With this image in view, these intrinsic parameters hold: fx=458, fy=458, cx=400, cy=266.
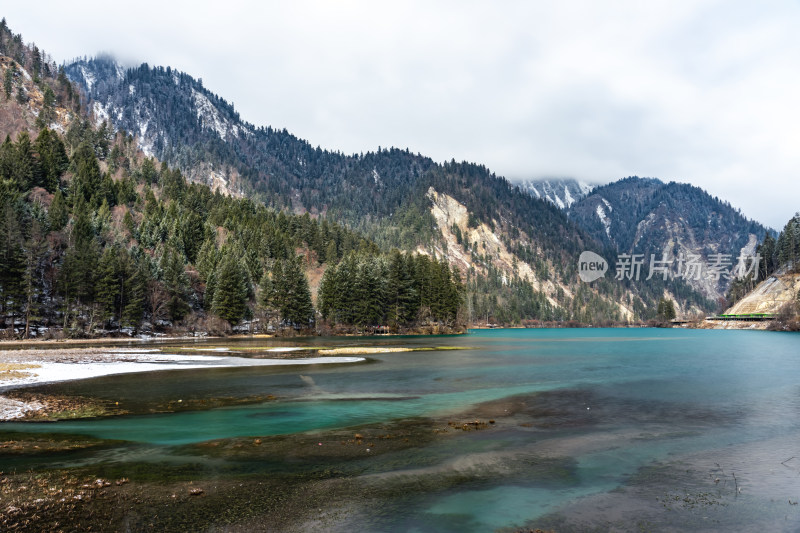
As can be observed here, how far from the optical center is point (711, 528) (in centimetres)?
1141

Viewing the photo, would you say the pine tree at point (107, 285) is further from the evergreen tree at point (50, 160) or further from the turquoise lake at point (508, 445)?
the turquoise lake at point (508, 445)

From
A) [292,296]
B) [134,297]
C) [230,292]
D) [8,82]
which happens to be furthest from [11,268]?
[8,82]

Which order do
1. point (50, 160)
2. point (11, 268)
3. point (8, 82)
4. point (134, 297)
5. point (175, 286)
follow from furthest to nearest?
point (8, 82) < point (50, 160) < point (175, 286) < point (134, 297) < point (11, 268)

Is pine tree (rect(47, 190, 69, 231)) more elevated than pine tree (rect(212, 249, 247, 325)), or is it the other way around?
pine tree (rect(47, 190, 69, 231))

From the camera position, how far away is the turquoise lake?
1235 cm

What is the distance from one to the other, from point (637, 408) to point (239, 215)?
153796mm

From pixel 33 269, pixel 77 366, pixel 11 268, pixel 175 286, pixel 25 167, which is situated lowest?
pixel 77 366

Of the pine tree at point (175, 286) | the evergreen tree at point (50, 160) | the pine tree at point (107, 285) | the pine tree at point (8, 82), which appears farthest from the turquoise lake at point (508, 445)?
the pine tree at point (8, 82)

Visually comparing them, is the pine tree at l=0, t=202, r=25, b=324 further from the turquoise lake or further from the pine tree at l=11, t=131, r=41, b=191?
the turquoise lake

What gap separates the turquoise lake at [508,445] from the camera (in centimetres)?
1235

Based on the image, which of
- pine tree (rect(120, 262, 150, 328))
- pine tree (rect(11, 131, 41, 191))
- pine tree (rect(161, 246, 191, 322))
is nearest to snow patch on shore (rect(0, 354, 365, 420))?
pine tree (rect(120, 262, 150, 328))

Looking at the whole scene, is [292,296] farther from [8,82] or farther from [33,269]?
[8,82]

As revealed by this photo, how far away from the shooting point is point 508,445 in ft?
→ 62.4

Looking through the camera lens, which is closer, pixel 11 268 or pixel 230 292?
pixel 11 268
